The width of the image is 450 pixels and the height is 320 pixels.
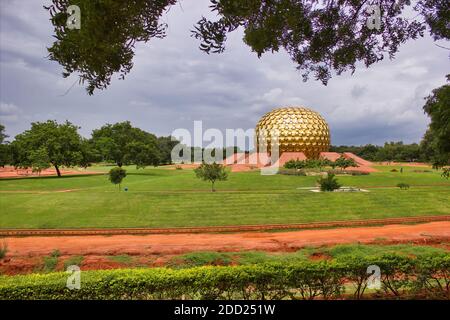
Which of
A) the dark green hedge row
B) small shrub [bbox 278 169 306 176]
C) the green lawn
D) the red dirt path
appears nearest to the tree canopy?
the dark green hedge row

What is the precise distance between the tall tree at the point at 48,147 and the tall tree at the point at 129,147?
7.09 meters

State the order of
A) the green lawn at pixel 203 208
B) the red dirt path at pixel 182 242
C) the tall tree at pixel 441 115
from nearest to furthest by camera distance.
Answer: the tall tree at pixel 441 115, the red dirt path at pixel 182 242, the green lawn at pixel 203 208

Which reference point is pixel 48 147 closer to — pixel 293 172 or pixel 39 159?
pixel 39 159

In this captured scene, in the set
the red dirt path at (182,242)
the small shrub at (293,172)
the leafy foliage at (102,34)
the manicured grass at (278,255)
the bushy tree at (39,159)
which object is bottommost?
the red dirt path at (182,242)

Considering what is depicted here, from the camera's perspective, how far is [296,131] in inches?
2459

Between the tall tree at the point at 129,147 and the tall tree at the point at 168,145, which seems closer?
the tall tree at the point at 129,147

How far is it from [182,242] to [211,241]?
141 centimetres

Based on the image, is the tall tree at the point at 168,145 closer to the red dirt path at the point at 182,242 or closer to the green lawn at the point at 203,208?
the green lawn at the point at 203,208

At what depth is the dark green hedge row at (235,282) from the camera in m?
8.27

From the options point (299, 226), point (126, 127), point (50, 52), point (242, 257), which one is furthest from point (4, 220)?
point (126, 127)

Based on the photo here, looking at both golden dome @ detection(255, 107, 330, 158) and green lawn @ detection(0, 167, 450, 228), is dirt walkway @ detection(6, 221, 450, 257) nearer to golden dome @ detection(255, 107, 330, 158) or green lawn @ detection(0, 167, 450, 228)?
green lawn @ detection(0, 167, 450, 228)

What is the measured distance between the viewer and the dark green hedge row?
27.1ft

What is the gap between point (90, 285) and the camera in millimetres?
8242

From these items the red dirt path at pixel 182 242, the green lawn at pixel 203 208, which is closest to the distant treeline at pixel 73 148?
the green lawn at pixel 203 208
